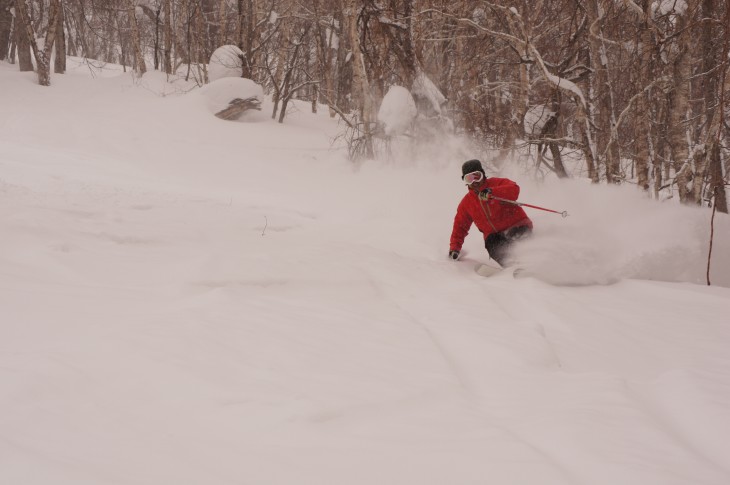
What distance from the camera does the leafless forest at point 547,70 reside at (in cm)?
615

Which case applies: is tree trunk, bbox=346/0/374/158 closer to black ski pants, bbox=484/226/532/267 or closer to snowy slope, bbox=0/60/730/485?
snowy slope, bbox=0/60/730/485

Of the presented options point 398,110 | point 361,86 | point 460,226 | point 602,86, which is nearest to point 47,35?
point 361,86

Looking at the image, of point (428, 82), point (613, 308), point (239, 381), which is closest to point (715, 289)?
point (613, 308)

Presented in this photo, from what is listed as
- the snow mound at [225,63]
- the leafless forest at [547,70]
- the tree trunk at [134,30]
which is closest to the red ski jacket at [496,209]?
the leafless forest at [547,70]

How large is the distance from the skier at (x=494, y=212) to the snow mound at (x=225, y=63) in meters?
10.5

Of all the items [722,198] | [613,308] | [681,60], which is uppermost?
[681,60]

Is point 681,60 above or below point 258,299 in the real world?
above

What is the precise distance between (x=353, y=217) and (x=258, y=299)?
451 centimetres

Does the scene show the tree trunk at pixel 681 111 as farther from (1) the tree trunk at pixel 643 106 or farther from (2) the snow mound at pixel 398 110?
(2) the snow mound at pixel 398 110

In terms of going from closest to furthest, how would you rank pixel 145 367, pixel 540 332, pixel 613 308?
pixel 145 367 → pixel 540 332 → pixel 613 308

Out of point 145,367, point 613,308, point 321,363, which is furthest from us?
point 613,308

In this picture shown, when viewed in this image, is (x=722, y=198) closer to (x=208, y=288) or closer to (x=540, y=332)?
(x=540, y=332)

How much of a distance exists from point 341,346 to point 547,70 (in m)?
6.09

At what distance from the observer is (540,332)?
310cm
